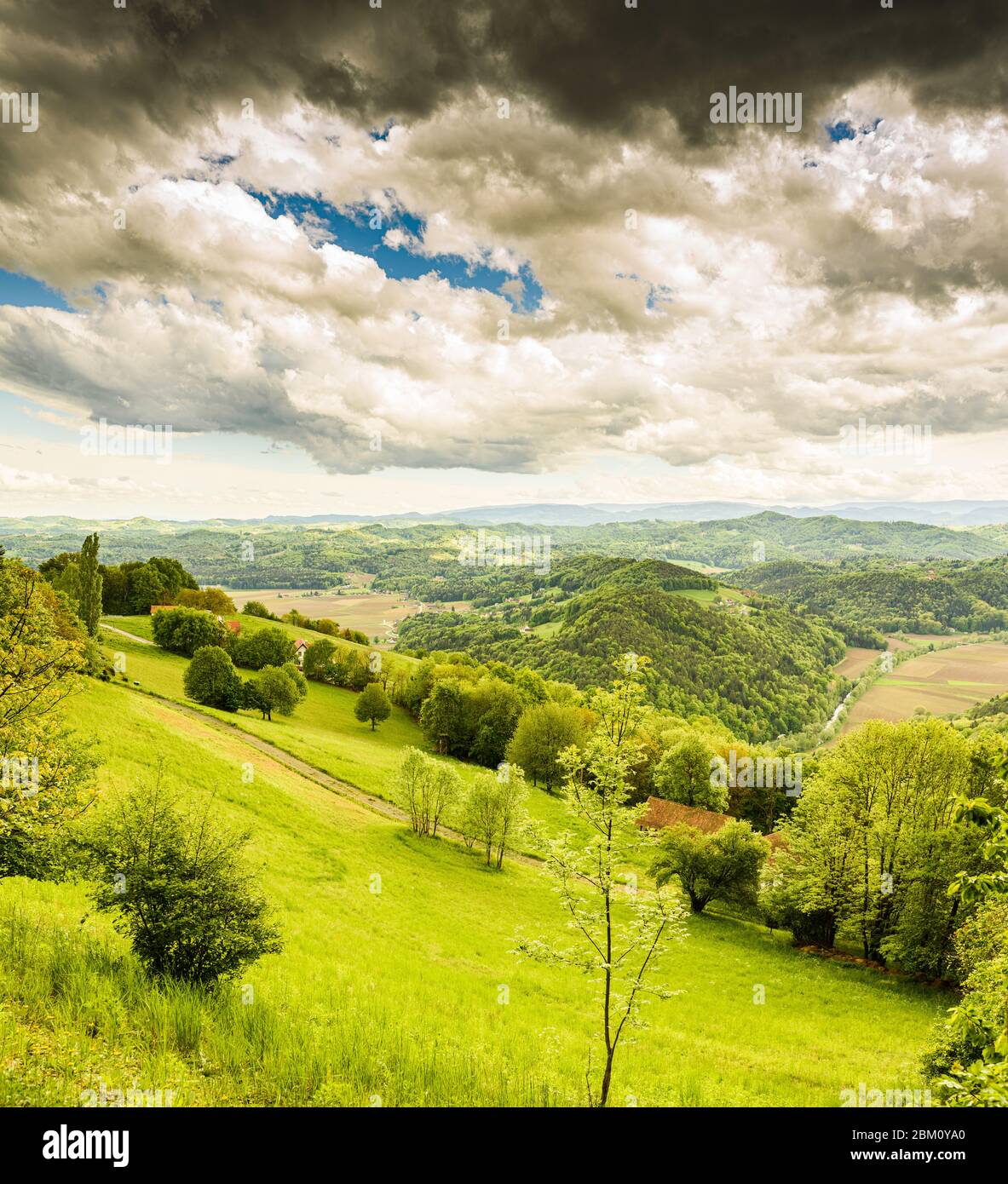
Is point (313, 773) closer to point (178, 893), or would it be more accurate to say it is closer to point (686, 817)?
point (686, 817)

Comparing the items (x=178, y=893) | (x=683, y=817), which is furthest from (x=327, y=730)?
(x=178, y=893)

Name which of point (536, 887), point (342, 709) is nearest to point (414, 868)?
point (536, 887)

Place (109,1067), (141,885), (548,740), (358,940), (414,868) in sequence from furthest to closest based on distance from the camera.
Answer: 1. (548,740)
2. (414,868)
3. (358,940)
4. (141,885)
5. (109,1067)

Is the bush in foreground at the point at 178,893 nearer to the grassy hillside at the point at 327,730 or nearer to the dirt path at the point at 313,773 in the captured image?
the grassy hillside at the point at 327,730

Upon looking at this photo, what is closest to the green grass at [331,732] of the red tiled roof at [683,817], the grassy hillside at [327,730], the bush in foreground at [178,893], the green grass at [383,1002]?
the grassy hillside at [327,730]

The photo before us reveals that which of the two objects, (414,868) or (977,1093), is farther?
(414,868)

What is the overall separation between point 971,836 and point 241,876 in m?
35.8

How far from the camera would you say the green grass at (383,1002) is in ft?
28.7

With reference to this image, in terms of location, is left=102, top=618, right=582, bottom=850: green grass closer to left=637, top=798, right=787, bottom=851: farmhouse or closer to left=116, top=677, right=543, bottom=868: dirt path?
left=116, top=677, right=543, bottom=868: dirt path

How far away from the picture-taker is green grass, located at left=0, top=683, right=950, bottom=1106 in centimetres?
875

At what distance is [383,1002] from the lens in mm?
15586

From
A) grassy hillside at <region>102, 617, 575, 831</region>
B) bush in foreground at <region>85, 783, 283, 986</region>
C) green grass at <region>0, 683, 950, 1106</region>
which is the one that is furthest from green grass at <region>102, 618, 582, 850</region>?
bush in foreground at <region>85, 783, 283, 986</region>

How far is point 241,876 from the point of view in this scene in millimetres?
12125
